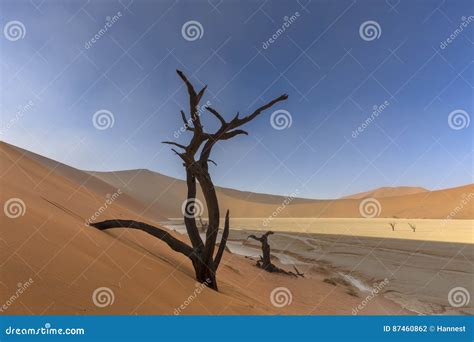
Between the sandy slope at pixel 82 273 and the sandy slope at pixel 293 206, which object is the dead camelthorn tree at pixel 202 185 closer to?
the sandy slope at pixel 82 273

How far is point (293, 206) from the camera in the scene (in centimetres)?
→ 11619

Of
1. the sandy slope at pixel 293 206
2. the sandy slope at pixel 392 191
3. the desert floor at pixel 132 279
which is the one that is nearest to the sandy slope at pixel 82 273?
the desert floor at pixel 132 279

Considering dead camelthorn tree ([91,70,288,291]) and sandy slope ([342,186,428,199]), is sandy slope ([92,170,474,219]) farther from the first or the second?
dead camelthorn tree ([91,70,288,291])

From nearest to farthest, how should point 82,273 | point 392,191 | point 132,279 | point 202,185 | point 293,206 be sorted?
point 82,273, point 132,279, point 202,185, point 293,206, point 392,191

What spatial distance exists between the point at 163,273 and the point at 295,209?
10562 cm

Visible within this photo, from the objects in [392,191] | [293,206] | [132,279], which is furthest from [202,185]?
[392,191]

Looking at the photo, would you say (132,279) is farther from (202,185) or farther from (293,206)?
(293,206)

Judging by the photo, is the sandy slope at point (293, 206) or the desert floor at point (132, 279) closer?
the desert floor at point (132, 279)

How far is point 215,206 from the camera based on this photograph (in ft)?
23.3

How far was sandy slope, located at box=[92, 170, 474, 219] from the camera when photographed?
77562 mm

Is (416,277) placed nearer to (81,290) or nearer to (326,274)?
(326,274)

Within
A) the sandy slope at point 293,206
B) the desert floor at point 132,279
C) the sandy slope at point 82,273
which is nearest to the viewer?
the sandy slope at point 82,273

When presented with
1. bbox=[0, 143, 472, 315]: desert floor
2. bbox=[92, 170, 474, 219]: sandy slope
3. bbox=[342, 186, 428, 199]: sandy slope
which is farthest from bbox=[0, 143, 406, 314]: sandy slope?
bbox=[342, 186, 428, 199]: sandy slope

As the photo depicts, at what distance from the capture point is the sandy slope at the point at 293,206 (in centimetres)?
7756
